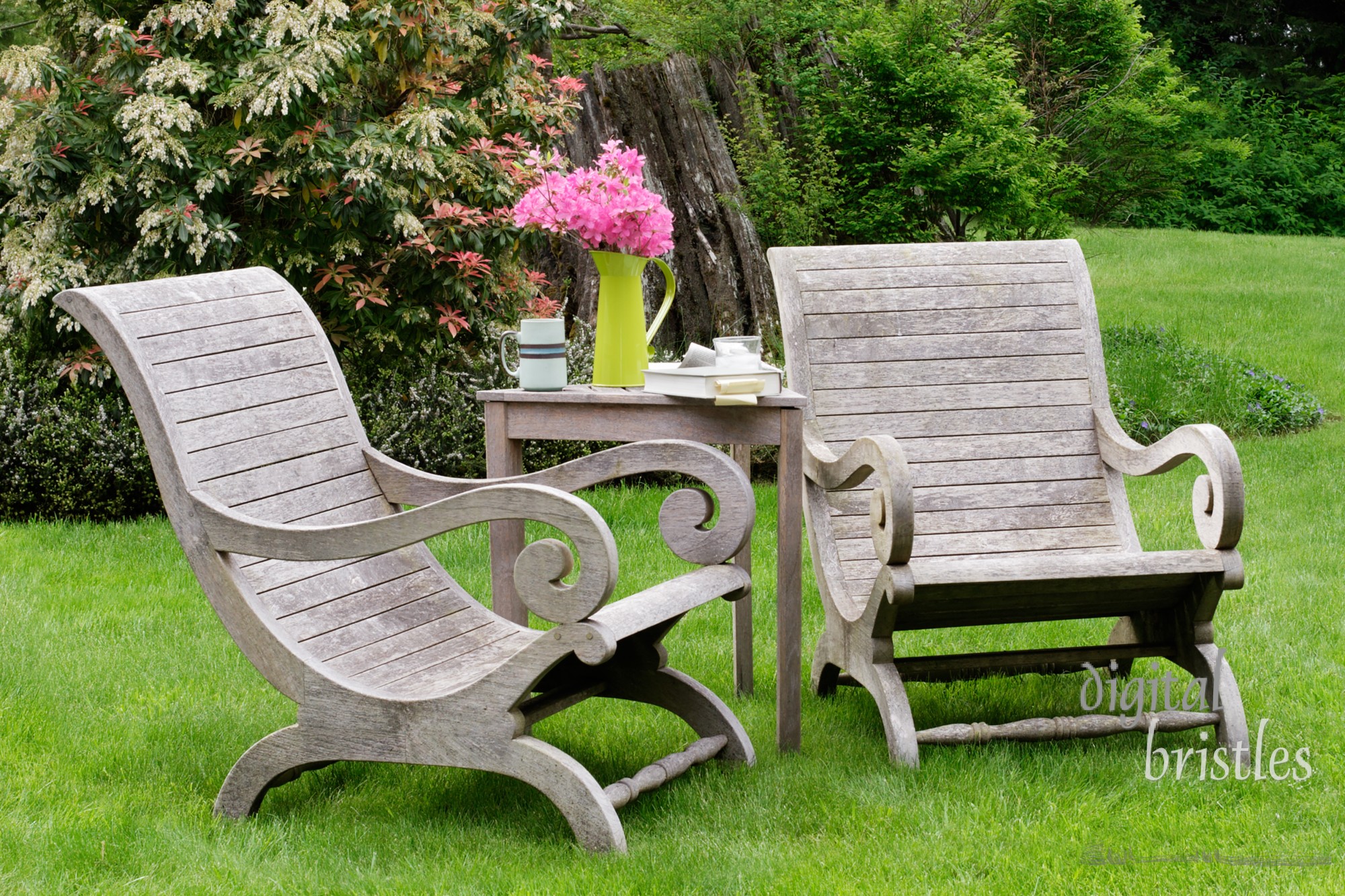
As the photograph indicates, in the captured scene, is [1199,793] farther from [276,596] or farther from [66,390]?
[66,390]

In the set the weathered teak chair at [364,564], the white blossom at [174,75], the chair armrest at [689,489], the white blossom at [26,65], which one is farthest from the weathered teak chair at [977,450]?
the white blossom at [26,65]

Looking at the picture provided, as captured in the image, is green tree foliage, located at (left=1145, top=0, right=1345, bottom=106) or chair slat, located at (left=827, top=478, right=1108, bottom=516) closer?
chair slat, located at (left=827, top=478, right=1108, bottom=516)

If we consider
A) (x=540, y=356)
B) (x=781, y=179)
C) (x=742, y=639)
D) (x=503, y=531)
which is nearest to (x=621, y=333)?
(x=540, y=356)

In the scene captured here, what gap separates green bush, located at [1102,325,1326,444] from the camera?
7320 mm

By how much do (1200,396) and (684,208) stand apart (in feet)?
10.6

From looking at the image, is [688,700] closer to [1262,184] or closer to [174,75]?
[174,75]

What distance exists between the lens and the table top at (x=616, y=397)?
3.07 metres

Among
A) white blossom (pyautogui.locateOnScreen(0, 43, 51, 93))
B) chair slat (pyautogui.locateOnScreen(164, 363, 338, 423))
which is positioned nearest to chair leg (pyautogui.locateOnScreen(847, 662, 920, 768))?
chair slat (pyautogui.locateOnScreen(164, 363, 338, 423))

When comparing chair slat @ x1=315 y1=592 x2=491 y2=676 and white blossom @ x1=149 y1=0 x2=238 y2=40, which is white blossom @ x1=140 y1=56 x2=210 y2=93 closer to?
white blossom @ x1=149 y1=0 x2=238 y2=40

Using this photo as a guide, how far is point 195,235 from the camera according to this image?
17.6 ft

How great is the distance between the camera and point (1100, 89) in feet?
29.7

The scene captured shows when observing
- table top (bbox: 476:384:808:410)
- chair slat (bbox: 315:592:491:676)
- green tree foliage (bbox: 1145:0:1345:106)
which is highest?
green tree foliage (bbox: 1145:0:1345:106)

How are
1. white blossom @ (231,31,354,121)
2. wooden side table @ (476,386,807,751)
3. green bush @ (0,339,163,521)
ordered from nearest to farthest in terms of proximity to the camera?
1. wooden side table @ (476,386,807,751)
2. white blossom @ (231,31,354,121)
3. green bush @ (0,339,163,521)

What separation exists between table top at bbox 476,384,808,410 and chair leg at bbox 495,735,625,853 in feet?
3.07
